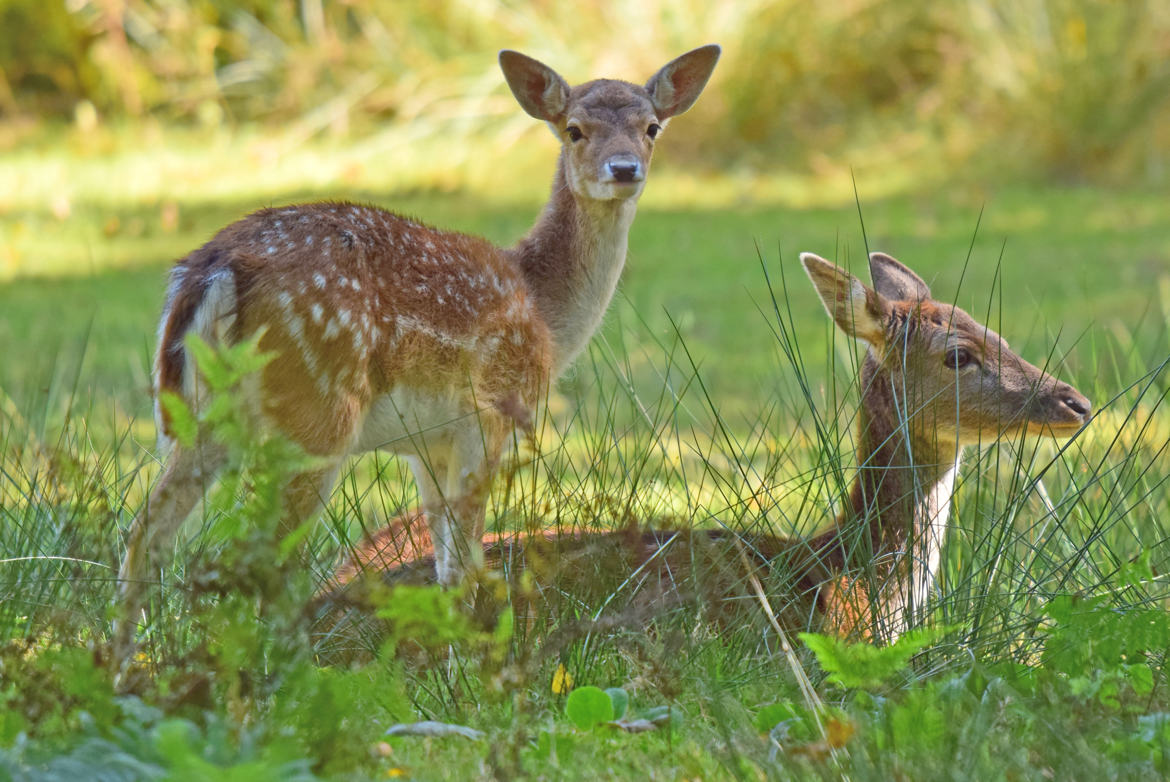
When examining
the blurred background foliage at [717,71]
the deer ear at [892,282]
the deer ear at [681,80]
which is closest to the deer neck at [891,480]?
the deer ear at [892,282]

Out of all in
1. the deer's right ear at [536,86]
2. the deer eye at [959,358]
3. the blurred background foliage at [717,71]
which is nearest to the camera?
the deer eye at [959,358]

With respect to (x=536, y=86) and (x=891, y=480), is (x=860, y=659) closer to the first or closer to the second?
(x=891, y=480)

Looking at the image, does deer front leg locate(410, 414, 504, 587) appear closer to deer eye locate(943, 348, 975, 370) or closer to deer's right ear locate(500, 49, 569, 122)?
deer eye locate(943, 348, 975, 370)

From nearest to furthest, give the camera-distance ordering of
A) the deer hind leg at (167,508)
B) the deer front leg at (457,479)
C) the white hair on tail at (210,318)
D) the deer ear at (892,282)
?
the deer hind leg at (167,508) < the white hair on tail at (210,318) < the deer front leg at (457,479) < the deer ear at (892,282)

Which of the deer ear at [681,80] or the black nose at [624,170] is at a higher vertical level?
the deer ear at [681,80]

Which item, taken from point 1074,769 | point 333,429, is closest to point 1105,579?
point 1074,769

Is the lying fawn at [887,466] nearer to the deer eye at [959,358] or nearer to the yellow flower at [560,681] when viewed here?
the deer eye at [959,358]

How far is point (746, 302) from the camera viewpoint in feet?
27.0

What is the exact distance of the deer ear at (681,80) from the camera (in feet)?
15.1

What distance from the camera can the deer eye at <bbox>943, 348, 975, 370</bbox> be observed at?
12.5 ft

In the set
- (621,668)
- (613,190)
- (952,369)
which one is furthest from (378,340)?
(952,369)

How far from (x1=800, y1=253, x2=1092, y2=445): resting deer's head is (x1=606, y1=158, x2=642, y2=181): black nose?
2.00 feet

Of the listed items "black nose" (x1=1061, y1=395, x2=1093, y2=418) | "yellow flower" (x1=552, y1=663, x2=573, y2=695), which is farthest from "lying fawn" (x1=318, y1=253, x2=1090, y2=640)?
"yellow flower" (x1=552, y1=663, x2=573, y2=695)

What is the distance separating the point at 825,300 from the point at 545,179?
692 cm
